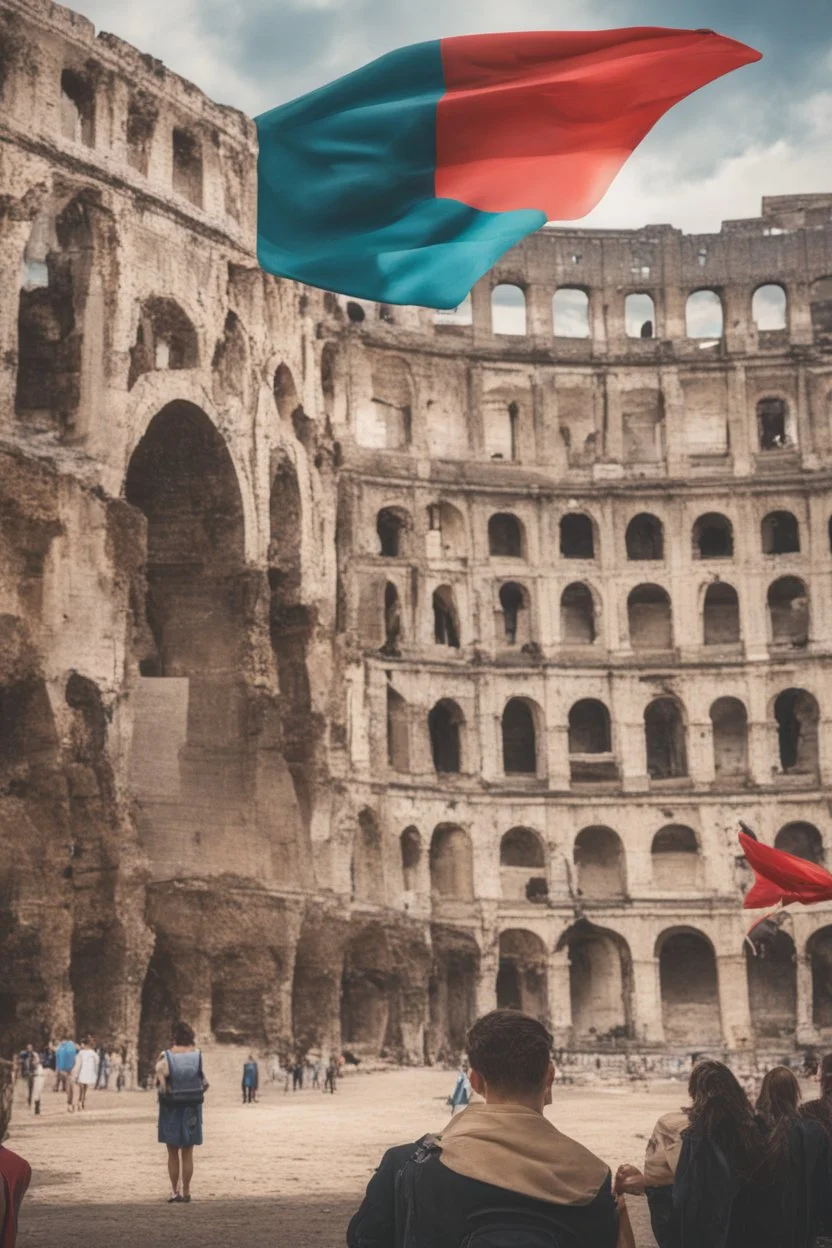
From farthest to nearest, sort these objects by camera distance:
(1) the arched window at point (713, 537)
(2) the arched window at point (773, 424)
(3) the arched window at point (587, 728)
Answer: (2) the arched window at point (773, 424) → (1) the arched window at point (713, 537) → (3) the arched window at point (587, 728)

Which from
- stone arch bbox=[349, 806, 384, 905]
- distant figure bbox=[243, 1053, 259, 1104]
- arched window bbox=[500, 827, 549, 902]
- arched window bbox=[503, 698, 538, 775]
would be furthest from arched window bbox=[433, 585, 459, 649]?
distant figure bbox=[243, 1053, 259, 1104]

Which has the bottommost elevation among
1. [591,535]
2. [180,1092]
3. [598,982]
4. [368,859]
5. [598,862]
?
[180,1092]

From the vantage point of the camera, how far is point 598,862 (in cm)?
5650

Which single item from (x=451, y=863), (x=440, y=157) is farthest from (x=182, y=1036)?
(x=451, y=863)

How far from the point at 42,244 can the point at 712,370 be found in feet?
73.5

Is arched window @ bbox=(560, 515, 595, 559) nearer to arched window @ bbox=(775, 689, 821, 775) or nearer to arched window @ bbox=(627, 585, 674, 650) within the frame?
arched window @ bbox=(627, 585, 674, 650)

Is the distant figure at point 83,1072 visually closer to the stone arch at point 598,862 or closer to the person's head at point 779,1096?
the person's head at point 779,1096

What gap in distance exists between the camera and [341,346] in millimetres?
56438

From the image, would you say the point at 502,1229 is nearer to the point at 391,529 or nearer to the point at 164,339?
the point at 164,339

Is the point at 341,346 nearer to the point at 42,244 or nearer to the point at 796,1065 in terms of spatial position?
the point at 42,244

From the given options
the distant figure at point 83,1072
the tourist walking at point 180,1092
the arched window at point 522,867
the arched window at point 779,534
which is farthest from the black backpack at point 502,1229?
the arched window at point 779,534

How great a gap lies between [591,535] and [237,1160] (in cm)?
4266

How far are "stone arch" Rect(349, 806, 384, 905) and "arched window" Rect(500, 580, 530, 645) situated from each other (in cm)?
879

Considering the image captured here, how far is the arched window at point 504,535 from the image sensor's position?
59.3 meters
